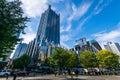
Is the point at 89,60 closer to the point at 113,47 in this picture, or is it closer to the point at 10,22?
the point at 10,22

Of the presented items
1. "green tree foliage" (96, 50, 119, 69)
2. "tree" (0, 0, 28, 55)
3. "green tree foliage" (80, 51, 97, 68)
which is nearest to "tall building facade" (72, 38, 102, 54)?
"green tree foliage" (96, 50, 119, 69)

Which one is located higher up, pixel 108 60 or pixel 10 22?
pixel 108 60

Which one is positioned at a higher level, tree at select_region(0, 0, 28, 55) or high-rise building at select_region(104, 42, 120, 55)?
high-rise building at select_region(104, 42, 120, 55)

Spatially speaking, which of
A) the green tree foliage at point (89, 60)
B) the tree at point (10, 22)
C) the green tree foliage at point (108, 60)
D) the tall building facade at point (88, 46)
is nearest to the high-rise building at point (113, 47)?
the tall building facade at point (88, 46)

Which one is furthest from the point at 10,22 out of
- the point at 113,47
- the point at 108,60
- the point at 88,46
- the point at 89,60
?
the point at 113,47

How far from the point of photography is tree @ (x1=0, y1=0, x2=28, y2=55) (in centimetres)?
1252

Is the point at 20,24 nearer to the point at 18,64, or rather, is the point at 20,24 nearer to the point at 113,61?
the point at 113,61

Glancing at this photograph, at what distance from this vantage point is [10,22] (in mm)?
12992

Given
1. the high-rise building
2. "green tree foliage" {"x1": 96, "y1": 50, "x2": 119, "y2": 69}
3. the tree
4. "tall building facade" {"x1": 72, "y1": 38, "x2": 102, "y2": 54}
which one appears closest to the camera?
the tree

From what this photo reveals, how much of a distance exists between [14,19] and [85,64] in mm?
51239

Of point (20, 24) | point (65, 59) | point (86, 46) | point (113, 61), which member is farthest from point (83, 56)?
point (86, 46)

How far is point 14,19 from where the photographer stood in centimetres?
1346

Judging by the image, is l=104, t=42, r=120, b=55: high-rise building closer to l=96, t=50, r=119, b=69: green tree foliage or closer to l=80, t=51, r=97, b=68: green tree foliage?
l=96, t=50, r=119, b=69: green tree foliage

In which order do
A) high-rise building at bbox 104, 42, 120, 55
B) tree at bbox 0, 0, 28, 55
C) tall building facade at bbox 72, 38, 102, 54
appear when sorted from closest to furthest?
1. tree at bbox 0, 0, 28, 55
2. tall building facade at bbox 72, 38, 102, 54
3. high-rise building at bbox 104, 42, 120, 55
